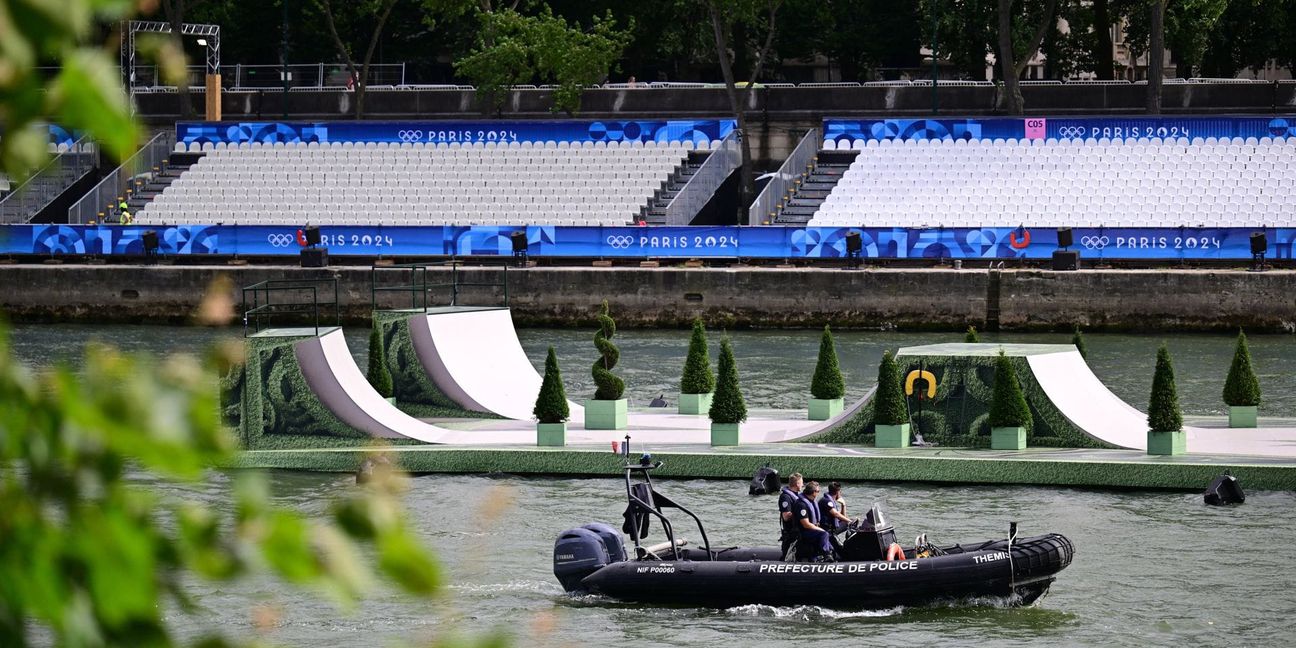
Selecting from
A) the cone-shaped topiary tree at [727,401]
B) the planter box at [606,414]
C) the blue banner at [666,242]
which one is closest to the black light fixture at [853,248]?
the blue banner at [666,242]

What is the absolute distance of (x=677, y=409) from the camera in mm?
36188

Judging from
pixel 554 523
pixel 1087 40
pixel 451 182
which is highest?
pixel 1087 40

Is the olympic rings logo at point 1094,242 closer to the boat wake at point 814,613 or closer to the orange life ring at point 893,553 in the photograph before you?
the orange life ring at point 893,553

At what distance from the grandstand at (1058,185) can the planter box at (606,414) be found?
25004mm

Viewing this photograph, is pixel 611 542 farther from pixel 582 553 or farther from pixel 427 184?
pixel 427 184

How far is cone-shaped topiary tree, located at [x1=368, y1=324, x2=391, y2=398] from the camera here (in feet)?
111

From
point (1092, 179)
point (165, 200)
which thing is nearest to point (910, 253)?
point (1092, 179)

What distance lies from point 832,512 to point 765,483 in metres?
5.98

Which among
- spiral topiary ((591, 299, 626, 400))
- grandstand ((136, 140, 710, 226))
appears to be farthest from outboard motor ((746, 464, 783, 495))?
grandstand ((136, 140, 710, 226))

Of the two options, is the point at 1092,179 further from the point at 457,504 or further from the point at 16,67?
the point at 16,67

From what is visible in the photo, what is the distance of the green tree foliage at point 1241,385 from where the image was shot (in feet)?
104

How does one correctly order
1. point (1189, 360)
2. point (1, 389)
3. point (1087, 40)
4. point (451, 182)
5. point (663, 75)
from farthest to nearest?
point (663, 75)
point (1087, 40)
point (451, 182)
point (1189, 360)
point (1, 389)

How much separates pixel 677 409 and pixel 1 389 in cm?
3275

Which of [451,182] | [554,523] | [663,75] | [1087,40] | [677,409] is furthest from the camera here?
[663,75]
